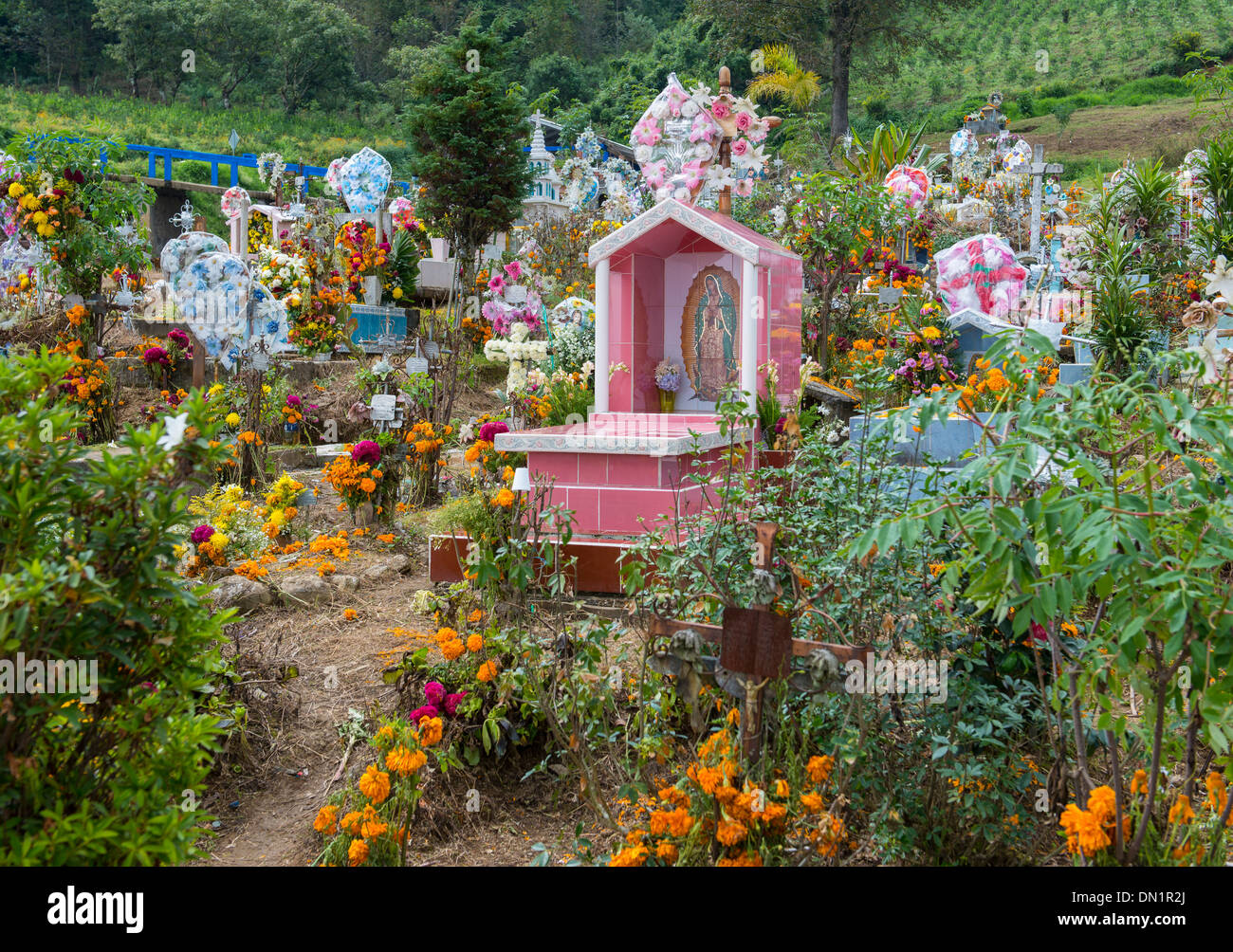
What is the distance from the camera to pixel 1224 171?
329 inches

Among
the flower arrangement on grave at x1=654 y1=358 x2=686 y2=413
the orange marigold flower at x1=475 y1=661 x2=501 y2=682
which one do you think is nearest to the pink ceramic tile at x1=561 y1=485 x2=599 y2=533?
the flower arrangement on grave at x1=654 y1=358 x2=686 y2=413

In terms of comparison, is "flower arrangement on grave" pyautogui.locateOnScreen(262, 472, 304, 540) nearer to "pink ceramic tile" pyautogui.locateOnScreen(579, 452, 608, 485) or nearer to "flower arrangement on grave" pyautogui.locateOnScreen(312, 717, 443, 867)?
"pink ceramic tile" pyautogui.locateOnScreen(579, 452, 608, 485)

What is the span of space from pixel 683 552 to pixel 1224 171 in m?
7.79

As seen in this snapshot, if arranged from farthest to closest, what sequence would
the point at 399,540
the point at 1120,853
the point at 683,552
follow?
the point at 399,540 → the point at 683,552 → the point at 1120,853

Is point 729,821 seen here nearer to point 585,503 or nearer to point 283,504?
point 585,503

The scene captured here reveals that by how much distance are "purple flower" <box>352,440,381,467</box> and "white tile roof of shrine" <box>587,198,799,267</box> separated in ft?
5.90

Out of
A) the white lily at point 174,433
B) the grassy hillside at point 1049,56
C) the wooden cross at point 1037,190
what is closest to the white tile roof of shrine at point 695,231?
the white lily at point 174,433

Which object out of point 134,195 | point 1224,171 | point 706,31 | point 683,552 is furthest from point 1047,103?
point 683,552

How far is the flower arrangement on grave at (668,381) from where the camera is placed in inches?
275

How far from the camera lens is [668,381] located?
6.99 meters

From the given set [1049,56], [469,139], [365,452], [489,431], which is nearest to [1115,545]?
[489,431]

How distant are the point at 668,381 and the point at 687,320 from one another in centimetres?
47

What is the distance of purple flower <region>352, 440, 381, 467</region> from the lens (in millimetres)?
5992
